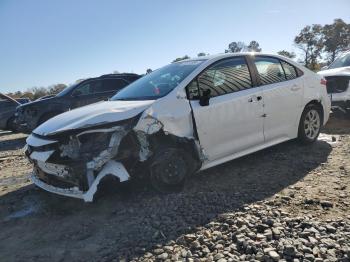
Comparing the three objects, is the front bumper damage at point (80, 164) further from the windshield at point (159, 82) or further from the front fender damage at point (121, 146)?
the windshield at point (159, 82)

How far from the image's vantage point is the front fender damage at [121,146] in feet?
13.9

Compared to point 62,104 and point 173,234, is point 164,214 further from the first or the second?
point 62,104

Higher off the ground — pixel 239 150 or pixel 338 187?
pixel 239 150

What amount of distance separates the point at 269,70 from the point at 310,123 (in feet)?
4.25

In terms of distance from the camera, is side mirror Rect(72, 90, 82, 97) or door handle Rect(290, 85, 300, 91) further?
side mirror Rect(72, 90, 82, 97)

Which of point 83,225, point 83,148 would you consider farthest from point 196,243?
point 83,148

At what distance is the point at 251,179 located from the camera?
511 cm

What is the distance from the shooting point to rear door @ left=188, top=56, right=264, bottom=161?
4.91 m

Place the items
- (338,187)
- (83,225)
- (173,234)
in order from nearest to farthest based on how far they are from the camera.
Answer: (173,234) < (83,225) < (338,187)

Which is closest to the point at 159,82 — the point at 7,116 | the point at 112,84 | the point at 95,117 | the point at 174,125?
the point at 174,125

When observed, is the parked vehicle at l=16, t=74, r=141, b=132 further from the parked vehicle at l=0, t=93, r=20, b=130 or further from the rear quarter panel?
the rear quarter panel

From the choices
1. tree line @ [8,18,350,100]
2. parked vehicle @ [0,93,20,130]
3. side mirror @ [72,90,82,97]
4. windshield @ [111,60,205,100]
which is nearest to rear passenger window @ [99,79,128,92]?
side mirror @ [72,90,82,97]

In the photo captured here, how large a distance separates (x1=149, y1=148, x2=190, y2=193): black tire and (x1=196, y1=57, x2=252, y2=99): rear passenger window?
32.1 inches

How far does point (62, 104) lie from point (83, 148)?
709cm
